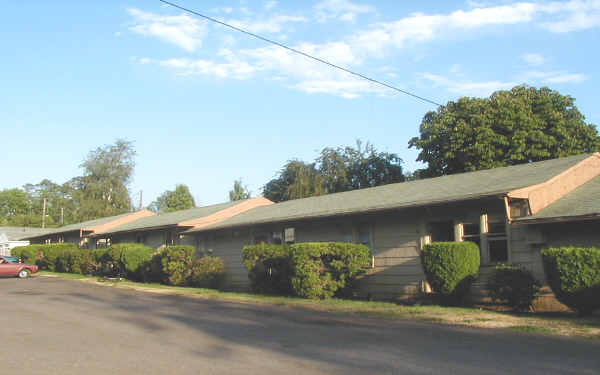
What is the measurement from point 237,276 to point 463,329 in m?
15.5

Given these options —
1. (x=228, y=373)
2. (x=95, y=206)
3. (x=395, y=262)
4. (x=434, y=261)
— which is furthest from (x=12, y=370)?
(x=95, y=206)

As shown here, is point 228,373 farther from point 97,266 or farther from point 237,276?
point 97,266

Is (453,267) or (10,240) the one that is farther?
(10,240)

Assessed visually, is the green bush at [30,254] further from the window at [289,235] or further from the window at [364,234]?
the window at [364,234]

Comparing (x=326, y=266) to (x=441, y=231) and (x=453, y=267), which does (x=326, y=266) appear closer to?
(x=441, y=231)

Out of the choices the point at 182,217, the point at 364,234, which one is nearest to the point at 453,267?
the point at 364,234

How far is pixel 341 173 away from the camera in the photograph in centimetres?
5462

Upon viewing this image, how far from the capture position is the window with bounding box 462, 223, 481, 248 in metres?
15.7

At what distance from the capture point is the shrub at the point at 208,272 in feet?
79.6

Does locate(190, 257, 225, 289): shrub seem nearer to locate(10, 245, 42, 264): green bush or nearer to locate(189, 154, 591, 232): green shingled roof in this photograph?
locate(189, 154, 591, 232): green shingled roof

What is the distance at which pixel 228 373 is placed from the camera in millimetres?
7090

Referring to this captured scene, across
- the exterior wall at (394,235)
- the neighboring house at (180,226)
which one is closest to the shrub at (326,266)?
the exterior wall at (394,235)

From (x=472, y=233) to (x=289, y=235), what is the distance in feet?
28.2

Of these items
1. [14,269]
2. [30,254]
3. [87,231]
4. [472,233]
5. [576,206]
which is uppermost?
[87,231]
